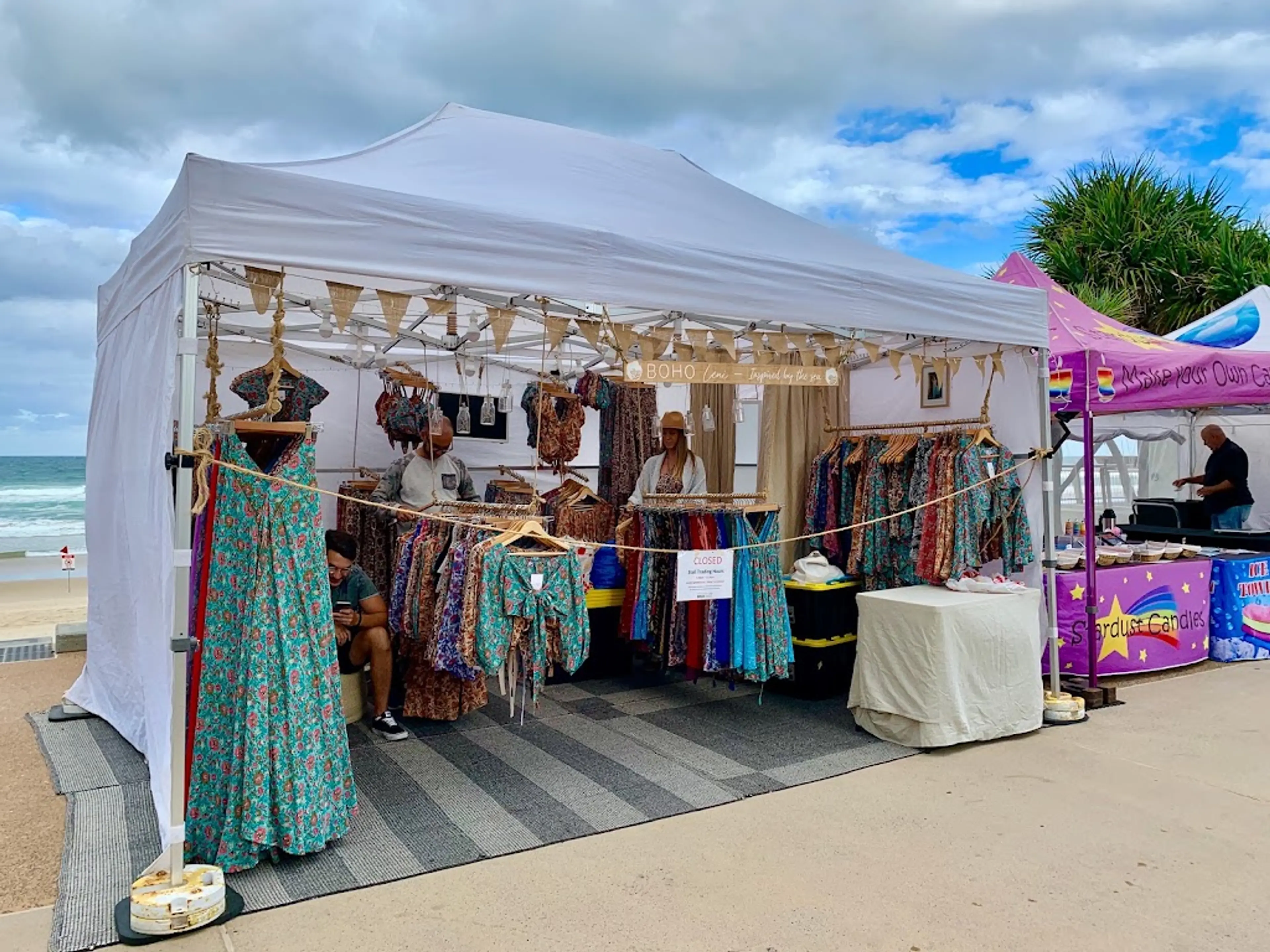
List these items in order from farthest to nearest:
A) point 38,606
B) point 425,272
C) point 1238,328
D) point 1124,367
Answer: point 38,606
point 1238,328
point 1124,367
point 425,272

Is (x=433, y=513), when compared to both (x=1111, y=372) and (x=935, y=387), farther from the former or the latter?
(x=1111, y=372)

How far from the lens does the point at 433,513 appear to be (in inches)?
177

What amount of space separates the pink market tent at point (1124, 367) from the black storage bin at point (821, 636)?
1674 mm

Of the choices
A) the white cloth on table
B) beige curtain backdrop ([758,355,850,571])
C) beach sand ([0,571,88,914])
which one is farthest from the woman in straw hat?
beach sand ([0,571,88,914])

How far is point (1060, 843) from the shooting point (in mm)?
3191

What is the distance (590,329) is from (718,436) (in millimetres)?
2493

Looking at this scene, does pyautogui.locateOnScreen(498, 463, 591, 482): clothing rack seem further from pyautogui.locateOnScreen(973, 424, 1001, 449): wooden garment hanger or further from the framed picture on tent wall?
pyautogui.locateOnScreen(973, 424, 1001, 449): wooden garment hanger

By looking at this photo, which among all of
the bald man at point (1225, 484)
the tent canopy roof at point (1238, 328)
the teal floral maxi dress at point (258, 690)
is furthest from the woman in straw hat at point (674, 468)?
the bald man at point (1225, 484)

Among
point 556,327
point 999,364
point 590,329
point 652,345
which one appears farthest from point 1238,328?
point 556,327

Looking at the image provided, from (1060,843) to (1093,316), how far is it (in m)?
4.45

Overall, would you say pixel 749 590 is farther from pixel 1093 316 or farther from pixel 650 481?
pixel 1093 316

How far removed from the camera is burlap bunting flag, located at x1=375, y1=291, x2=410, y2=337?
318cm

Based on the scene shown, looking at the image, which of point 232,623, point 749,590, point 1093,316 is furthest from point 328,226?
point 1093,316

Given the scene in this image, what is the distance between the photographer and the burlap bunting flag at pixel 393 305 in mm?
3182
